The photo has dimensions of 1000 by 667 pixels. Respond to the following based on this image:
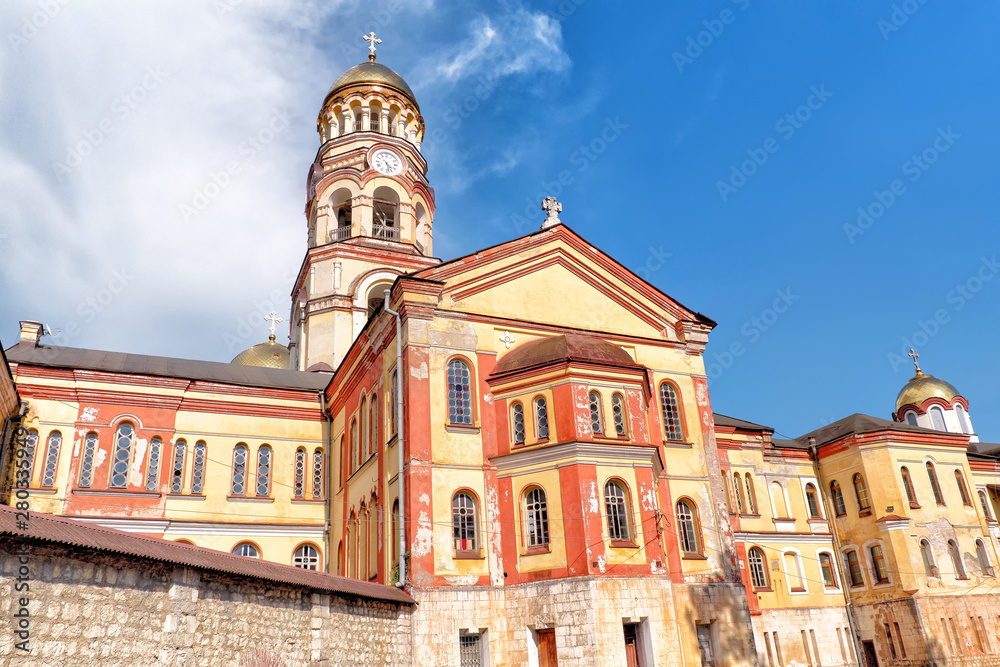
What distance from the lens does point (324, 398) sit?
30484mm

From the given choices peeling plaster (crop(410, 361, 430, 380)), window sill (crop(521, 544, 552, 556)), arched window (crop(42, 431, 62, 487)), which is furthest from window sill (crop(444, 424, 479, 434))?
arched window (crop(42, 431, 62, 487))

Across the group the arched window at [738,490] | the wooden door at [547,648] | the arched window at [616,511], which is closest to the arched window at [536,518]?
the arched window at [616,511]

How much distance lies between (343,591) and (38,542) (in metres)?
7.55

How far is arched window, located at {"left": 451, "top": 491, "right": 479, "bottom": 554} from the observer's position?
20594mm

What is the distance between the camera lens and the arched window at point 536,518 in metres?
20.6

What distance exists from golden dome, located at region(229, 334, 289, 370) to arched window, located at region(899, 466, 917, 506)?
32048mm

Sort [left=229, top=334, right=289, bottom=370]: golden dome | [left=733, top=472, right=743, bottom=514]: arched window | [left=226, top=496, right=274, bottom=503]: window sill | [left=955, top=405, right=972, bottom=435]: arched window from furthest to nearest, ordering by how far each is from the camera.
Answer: [left=955, top=405, right=972, bottom=435]: arched window, [left=229, top=334, right=289, bottom=370]: golden dome, [left=733, top=472, right=743, bottom=514]: arched window, [left=226, top=496, right=274, bottom=503]: window sill

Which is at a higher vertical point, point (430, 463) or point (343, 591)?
point (430, 463)

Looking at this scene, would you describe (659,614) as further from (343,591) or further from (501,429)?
(343,591)

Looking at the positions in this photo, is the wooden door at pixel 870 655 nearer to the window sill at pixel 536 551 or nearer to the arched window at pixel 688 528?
the arched window at pixel 688 528

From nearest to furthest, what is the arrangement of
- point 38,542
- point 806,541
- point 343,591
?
point 38,542, point 343,591, point 806,541

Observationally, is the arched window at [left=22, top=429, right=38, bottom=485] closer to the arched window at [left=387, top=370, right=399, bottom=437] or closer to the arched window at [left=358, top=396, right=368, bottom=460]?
the arched window at [left=358, top=396, right=368, bottom=460]

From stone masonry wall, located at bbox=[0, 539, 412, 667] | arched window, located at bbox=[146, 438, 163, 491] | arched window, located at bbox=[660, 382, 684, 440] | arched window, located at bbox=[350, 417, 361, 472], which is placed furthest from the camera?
arched window, located at bbox=[146, 438, 163, 491]

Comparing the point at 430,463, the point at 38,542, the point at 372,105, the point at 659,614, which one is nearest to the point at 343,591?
the point at 430,463
